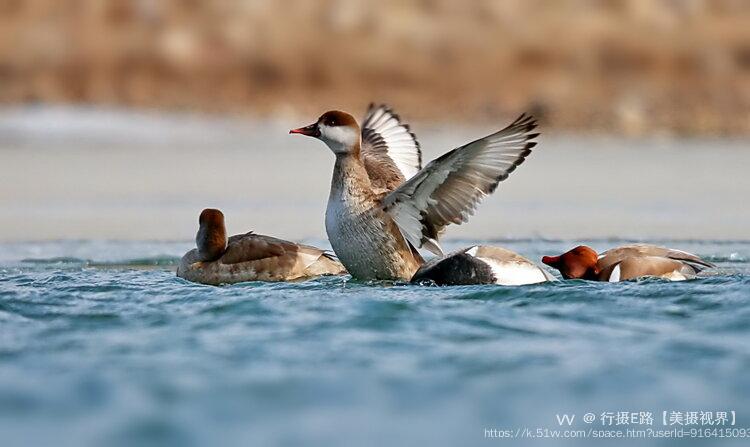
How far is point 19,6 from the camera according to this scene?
24.1 meters

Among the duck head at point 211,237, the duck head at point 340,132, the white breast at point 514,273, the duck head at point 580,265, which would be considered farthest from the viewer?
the duck head at point 211,237

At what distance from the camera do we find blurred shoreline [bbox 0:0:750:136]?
875 inches

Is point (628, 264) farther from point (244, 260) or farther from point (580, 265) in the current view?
point (244, 260)

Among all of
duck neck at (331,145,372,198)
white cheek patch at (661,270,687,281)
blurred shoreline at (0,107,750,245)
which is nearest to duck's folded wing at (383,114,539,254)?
duck neck at (331,145,372,198)

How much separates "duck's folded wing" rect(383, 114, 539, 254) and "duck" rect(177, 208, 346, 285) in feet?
2.11

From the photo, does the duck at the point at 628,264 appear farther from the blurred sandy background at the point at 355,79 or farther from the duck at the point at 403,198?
the blurred sandy background at the point at 355,79

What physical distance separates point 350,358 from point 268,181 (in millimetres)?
8967

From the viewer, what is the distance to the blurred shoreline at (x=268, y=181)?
35.4ft

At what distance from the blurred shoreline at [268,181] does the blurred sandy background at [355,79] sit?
0.31 ft

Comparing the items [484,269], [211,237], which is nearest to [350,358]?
[484,269]

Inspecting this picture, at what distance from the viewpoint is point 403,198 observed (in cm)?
771

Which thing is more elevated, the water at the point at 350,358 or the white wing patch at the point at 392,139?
the white wing patch at the point at 392,139

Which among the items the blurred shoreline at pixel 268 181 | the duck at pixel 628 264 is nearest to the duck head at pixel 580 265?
the duck at pixel 628 264

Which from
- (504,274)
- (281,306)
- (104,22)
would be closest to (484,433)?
(281,306)
